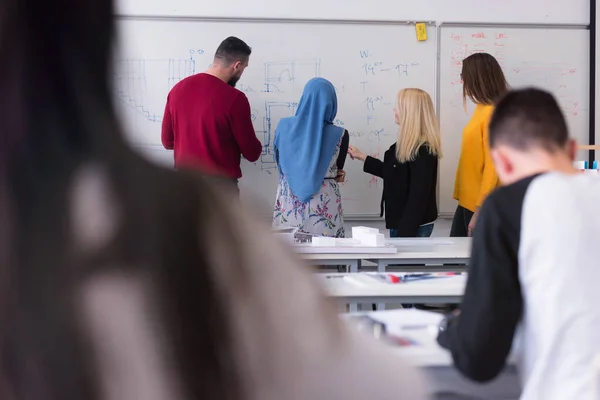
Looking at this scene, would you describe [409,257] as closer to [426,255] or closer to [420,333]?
[426,255]

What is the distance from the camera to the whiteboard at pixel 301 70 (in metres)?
4.87

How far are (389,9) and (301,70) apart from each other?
0.79 metres

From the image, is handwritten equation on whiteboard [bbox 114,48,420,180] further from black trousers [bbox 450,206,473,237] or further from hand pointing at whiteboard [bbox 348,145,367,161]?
black trousers [bbox 450,206,473,237]

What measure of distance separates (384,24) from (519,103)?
331 cm

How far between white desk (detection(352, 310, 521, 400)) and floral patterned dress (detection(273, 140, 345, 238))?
2035 mm

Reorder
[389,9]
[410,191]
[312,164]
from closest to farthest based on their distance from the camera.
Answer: [312,164], [410,191], [389,9]

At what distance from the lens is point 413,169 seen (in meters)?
4.25

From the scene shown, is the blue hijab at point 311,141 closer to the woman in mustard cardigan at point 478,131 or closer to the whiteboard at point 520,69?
the woman in mustard cardigan at point 478,131

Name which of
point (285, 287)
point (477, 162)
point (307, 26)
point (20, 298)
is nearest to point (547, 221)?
point (285, 287)

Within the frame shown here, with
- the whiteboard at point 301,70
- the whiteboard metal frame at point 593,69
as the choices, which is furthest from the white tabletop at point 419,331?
the whiteboard metal frame at point 593,69

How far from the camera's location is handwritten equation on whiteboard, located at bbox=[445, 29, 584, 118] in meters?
5.11

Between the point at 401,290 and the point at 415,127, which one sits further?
the point at 415,127

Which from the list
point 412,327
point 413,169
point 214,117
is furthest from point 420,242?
point 412,327

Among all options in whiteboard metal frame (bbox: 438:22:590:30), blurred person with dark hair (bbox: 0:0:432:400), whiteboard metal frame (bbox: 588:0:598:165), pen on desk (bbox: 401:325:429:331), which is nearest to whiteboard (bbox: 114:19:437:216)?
whiteboard metal frame (bbox: 438:22:590:30)
